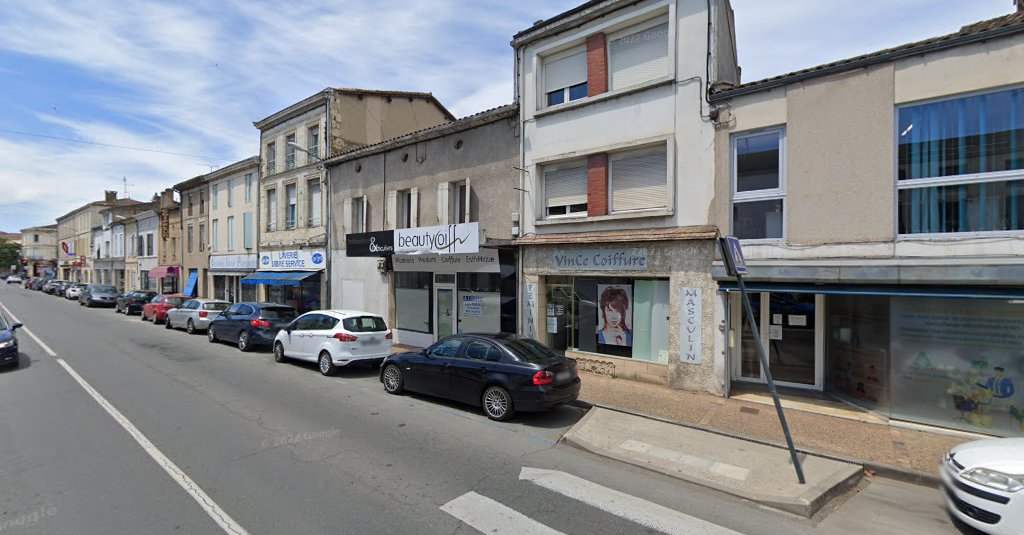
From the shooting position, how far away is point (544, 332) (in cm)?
1150

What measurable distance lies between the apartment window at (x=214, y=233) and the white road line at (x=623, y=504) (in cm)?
2783

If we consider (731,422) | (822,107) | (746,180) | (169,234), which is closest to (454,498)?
(731,422)

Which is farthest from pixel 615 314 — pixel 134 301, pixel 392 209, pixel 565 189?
pixel 134 301

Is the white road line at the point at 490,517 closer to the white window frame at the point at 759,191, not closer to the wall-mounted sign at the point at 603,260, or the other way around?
the wall-mounted sign at the point at 603,260

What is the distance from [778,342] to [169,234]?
37.5 metres

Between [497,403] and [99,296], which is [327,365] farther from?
[99,296]

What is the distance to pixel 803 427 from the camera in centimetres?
713

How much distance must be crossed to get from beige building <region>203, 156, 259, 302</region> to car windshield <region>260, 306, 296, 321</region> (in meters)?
10.0

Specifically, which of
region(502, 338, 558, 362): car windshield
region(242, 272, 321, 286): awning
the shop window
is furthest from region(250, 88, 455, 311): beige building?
region(502, 338, 558, 362): car windshield

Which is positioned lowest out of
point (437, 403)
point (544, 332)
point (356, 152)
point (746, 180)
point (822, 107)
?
point (437, 403)

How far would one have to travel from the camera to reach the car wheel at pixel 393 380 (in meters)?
9.05

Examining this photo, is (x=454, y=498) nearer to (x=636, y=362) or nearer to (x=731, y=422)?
(x=731, y=422)

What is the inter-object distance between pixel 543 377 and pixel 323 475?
3373 millimetres

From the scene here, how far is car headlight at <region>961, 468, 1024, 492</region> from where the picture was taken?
12.8 feet
